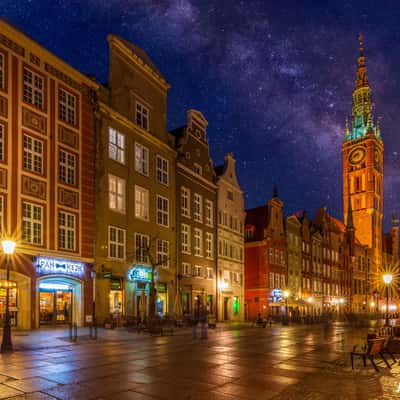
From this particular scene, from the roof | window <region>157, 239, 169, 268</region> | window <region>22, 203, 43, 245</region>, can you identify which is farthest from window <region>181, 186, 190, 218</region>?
window <region>22, 203, 43, 245</region>

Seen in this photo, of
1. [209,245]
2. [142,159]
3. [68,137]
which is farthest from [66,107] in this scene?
[209,245]

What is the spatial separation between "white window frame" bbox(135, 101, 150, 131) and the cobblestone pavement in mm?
22316

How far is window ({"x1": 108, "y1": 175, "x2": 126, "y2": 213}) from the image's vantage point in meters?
34.1

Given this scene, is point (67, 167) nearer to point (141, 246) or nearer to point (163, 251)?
point (141, 246)

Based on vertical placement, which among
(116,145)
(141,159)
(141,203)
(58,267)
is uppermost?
(116,145)

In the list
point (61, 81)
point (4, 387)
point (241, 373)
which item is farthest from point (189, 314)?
point (4, 387)

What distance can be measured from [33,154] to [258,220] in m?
35.8

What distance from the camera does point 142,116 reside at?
3894 cm

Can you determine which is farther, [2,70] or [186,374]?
[2,70]

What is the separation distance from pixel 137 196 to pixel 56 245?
9471mm

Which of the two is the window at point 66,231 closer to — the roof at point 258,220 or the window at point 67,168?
the window at point 67,168

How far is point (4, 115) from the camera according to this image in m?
26.7

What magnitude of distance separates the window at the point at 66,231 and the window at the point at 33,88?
275 inches

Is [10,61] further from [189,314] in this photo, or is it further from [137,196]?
[189,314]
